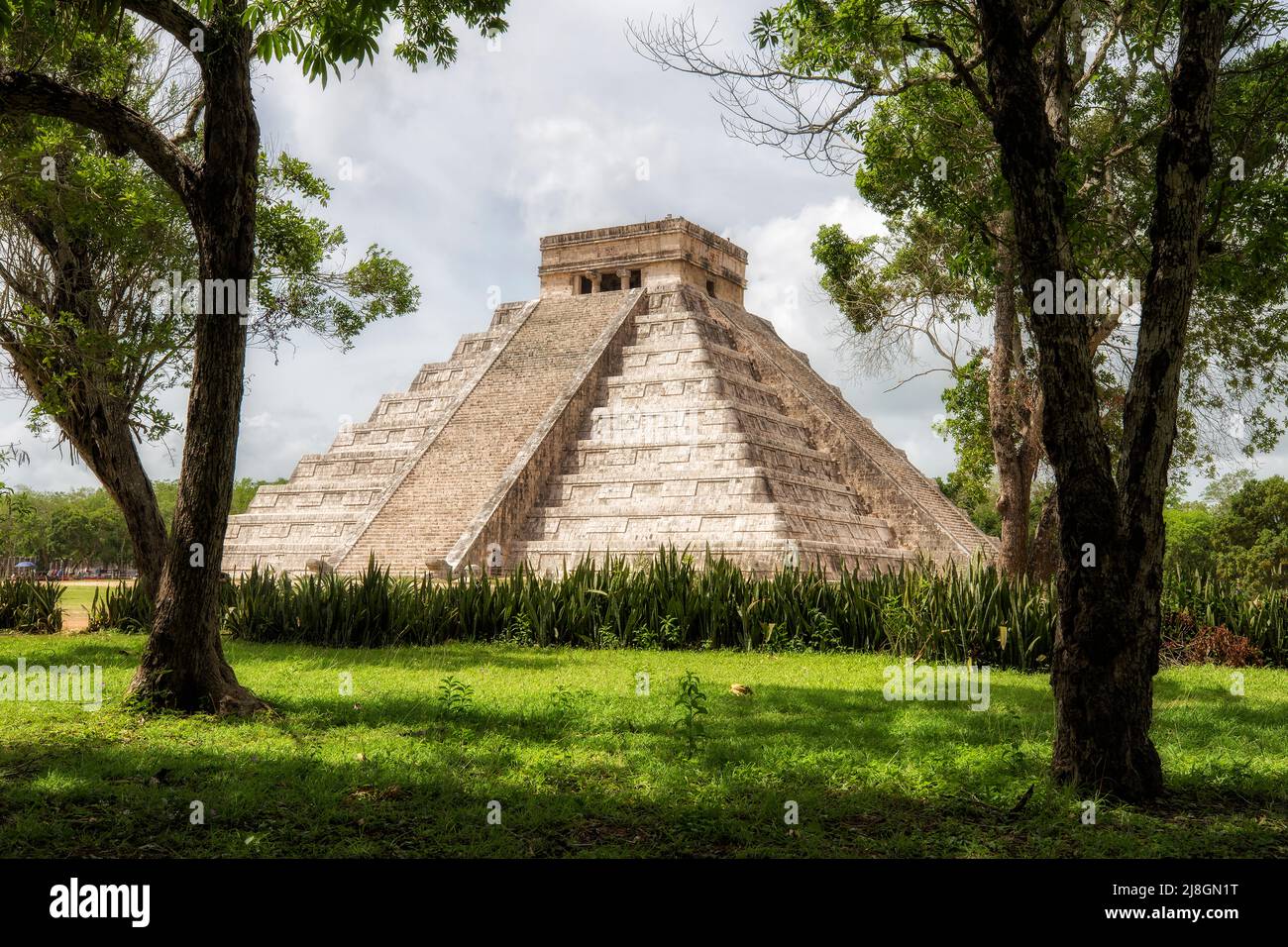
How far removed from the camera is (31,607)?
1320 cm

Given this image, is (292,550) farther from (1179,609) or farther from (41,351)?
(1179,609)

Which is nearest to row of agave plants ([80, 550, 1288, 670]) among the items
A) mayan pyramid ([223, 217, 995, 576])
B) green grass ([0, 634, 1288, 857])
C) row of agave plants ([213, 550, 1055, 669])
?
row of agave plants ([213, 550, 1055, 669])

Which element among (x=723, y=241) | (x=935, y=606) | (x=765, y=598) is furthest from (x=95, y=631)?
(x=723, y=241)

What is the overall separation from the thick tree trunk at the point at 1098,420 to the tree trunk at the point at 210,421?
14.1 feet

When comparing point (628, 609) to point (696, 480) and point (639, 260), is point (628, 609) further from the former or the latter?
point (639, 260)

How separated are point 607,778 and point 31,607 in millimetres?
10891

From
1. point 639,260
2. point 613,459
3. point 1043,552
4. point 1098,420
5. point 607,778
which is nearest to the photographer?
point 1098,420

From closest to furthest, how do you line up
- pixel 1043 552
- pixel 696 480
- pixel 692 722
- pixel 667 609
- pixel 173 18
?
pixel 692 722 → pixel 173 18 → pixel 667 609 → pixel 1043 552 → pixel 696 480

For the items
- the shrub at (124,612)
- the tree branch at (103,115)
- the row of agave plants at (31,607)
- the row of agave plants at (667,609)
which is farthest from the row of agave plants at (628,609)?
the tree branch at (103,115)

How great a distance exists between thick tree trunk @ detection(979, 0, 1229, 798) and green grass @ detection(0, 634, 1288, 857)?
1.27ft

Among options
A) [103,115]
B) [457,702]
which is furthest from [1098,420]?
[103,115]

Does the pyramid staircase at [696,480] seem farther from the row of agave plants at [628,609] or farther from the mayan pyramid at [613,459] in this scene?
the row of agave plants at [628,609]

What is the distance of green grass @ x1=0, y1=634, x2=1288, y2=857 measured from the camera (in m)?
4.17

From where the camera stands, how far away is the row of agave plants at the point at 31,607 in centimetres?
1306
